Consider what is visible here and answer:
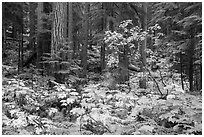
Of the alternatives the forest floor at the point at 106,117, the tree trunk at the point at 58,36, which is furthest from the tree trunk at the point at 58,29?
the forest floor at the point at 106,117

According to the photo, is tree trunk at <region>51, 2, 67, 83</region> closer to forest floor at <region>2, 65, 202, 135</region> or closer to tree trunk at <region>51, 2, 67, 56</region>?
tree trunk at <region>51, 2, 67, 56</region>

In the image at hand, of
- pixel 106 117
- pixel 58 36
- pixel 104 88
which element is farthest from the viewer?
pixel 104 88

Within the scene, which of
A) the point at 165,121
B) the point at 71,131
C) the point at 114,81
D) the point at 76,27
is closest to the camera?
the point at 71,131

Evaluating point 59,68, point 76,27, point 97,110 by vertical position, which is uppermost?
point 76,27

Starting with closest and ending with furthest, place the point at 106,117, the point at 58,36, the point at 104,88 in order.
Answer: the point at 106,117
the point at 58,36
the point at 104,88

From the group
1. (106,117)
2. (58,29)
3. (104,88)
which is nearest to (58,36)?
(58,29)

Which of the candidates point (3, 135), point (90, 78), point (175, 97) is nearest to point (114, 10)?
point (90, 78)

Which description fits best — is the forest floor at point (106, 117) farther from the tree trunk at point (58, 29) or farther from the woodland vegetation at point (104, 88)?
the tree trunk at point (58, 29)

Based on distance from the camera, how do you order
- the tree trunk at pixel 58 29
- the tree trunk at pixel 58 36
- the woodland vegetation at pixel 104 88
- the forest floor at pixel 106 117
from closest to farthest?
the forest floor at pixel 106 117 < the woodland vegetation at pixel 104 88 < the tree trunk at pixel 58 36 < the tree trunk at pixel 58 29

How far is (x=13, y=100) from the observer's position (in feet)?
17.0

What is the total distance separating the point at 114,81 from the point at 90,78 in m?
3.96

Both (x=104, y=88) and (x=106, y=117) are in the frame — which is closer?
(x=106, y=117)

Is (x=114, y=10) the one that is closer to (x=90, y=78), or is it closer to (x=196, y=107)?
(x=90, y=78)

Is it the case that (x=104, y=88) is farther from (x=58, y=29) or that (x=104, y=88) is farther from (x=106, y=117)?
(x=106, y=117)
